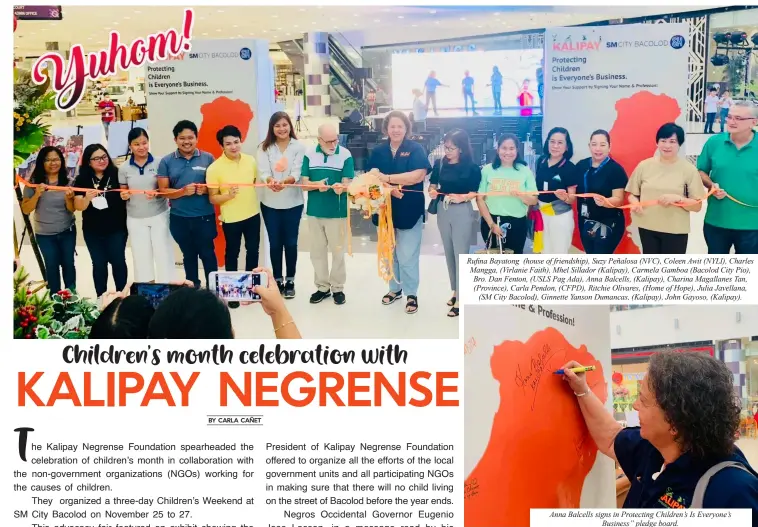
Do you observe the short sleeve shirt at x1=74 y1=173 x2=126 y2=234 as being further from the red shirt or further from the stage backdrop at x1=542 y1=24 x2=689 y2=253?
the stage backdrop at x1=542 y1=24 x2=689 y2=253

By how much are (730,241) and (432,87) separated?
145 centimetres

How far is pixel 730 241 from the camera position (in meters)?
3.37

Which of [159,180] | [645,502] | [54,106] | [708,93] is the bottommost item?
[645,502]

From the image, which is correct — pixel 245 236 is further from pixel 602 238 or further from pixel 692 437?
pixel 692 437

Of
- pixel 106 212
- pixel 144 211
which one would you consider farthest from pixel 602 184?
pixel 106 212

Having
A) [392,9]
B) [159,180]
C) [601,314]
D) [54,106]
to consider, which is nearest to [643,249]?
[601,314]

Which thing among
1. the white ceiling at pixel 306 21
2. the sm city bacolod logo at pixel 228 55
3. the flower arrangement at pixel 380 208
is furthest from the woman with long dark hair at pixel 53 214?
the flower arrangement at pixel 380 208

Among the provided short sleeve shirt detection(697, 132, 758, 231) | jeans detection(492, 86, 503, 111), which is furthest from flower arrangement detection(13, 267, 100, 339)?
short sleeve shirt detection(697, 132, 758, 231)

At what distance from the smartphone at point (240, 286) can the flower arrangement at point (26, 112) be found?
0.88 m

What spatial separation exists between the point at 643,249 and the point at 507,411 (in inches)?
45.9

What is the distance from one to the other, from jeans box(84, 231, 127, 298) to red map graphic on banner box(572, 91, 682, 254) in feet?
6.93

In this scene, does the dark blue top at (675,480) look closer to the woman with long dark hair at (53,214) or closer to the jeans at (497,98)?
the jeans at (497,98)

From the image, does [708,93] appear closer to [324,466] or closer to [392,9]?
[392,9]

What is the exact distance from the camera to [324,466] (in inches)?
109
